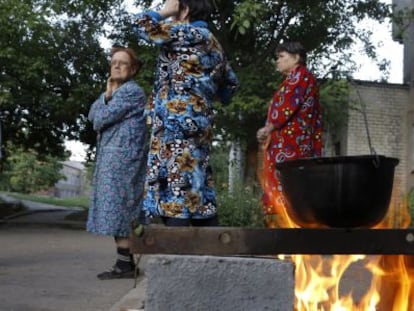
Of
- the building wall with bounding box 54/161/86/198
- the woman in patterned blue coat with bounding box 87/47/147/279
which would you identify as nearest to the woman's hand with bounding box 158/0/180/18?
the woman in patterned blue coat with bounding box 87/47/147/279

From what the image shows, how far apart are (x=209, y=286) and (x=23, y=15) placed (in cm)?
1099

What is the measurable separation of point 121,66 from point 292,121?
150cm

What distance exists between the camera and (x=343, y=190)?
8.57 ft

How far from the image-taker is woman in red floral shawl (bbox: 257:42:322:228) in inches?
192

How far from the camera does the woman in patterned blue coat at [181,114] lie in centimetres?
339

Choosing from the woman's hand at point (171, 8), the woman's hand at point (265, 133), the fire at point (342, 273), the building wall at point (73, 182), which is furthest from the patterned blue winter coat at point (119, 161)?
the building wall at point (73, 182)

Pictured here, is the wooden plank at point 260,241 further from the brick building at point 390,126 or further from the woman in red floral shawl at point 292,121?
the brick building at point 390,126

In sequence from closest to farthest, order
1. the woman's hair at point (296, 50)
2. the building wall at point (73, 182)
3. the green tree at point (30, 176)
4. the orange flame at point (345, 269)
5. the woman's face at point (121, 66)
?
the orange flame at point (345, 269) → the woman's hair at point (296, 50) → the woman's face at point (121, 66) → the green tree at point (30, 176) → the building wall at point (73, 182)

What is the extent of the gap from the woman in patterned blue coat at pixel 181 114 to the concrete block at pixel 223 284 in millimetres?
825

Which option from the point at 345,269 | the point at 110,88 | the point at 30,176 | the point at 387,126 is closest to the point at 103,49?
the point at 387,126

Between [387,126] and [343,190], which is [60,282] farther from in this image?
[387,126]

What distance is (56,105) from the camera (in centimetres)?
1490

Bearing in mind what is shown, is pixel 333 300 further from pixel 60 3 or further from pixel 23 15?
pixel 60 3

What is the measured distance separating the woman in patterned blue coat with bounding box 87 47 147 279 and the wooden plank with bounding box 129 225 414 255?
279 centimetres
